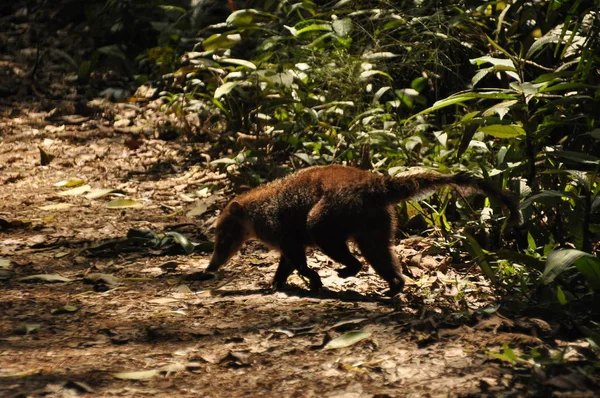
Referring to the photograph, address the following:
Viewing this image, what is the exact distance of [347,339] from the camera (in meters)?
3.98

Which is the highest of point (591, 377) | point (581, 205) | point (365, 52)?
point (365, 52)

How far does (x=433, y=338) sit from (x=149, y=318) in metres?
1.55

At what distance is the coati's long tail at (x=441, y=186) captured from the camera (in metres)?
Answer: 4.68

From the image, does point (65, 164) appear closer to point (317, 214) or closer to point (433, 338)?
point (317, 214)

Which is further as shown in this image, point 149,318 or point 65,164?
point 65,164

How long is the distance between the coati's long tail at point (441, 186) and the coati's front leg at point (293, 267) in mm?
648

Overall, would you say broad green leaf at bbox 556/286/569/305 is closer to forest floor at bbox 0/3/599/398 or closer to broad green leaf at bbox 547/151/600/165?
forest floor at bbox 0/3/599/398

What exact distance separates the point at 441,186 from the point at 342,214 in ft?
1.93

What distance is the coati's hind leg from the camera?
16.7 ft

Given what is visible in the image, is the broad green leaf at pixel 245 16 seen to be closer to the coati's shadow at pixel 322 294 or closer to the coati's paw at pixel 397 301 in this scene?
the coati's shadow at pixel 322 294

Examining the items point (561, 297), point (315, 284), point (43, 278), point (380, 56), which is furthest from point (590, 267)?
point (380, 56)

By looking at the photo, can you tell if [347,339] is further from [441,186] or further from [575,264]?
[441,186]

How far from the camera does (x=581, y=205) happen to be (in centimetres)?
440

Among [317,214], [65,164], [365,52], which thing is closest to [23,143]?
[65,164]
